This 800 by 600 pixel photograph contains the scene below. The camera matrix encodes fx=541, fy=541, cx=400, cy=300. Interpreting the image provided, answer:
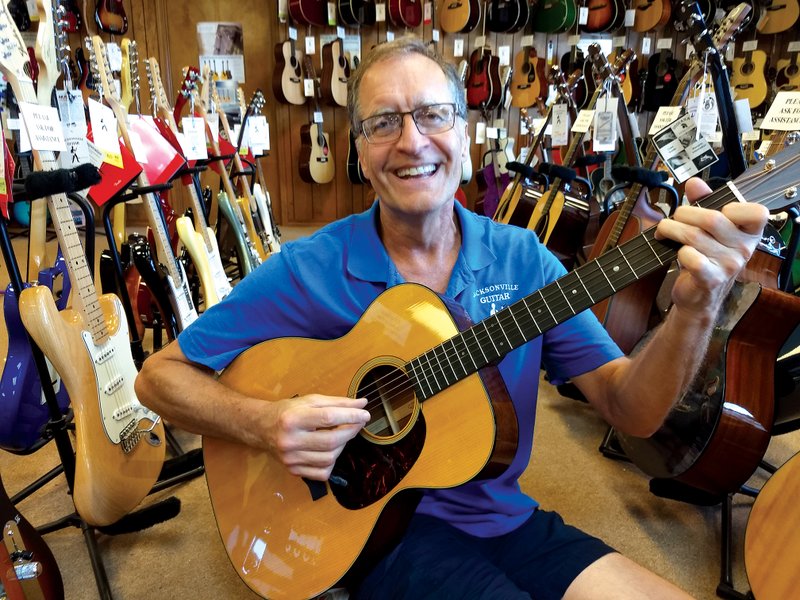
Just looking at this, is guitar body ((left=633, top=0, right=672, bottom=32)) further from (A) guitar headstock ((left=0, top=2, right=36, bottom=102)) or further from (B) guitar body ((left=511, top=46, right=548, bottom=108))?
(A) guitar headstock ((left=0, top=2, right=36, bottom=102))

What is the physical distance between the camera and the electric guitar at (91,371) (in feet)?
3.97

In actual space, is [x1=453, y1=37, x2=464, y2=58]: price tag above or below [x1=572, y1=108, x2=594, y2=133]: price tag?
above

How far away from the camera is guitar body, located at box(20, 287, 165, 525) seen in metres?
1.20

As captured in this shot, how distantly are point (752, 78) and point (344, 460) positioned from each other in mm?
6176

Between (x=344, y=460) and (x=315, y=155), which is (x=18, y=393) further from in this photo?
(x=315, y=155)

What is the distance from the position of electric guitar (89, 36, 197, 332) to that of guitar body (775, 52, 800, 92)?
5792mm

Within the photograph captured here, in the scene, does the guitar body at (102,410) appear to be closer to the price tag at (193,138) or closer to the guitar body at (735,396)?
the price tag at (193,138)

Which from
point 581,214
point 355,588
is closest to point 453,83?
point 355,588

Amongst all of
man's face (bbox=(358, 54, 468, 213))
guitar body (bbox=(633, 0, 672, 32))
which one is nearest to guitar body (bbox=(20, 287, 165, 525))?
man's face (bbox=(358, 54, 468, 213))

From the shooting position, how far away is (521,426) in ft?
3.47

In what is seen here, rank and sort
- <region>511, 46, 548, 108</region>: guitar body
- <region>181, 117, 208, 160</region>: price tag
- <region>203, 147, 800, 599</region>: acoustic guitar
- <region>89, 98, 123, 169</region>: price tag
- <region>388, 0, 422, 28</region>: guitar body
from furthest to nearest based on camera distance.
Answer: <region>511, 46, 548, 108</region>: guitar body < <region>388, 0, 422, 28</region>: guitar body < <region>181, 117, 208, 160</region>: price tag < <region>89, 98, 123, 169</region>: price tag < <region>203, 147, 800, 599</region>: acoustic guitar

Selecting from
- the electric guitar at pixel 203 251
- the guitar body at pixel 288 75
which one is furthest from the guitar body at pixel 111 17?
the electric guitar at pixel 203 251

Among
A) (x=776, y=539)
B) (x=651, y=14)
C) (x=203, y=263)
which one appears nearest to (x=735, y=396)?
(x=776, y=539)

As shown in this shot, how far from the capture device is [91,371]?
129 cm
